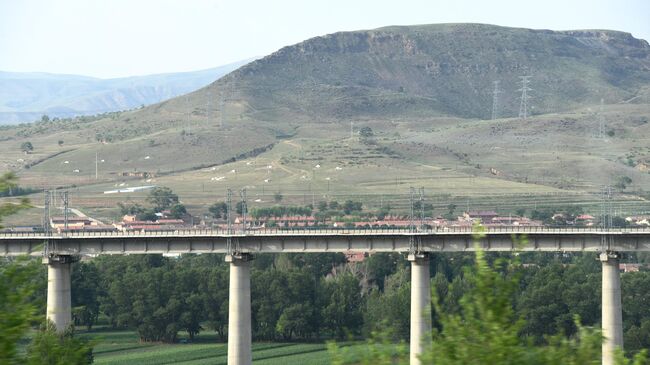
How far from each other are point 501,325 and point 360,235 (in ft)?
203

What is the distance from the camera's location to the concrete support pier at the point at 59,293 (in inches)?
3602

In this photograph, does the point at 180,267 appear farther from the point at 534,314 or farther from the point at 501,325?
the point at 501,325

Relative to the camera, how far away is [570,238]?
93625 millimetres

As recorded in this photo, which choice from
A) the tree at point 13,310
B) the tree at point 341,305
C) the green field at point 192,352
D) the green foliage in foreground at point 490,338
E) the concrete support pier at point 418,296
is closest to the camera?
the green foliage in foreground at point 490,338

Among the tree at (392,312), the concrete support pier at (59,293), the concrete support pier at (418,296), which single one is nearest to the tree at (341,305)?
the tree at (392,312)

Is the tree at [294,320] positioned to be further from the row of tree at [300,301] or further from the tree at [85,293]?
the tree at [85,293]

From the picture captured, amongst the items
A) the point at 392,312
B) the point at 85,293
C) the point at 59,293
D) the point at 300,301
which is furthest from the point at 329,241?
the point at 85,293

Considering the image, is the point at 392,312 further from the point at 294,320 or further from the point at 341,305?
the point at 294,320

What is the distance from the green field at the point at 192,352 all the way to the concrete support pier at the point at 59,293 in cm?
1567

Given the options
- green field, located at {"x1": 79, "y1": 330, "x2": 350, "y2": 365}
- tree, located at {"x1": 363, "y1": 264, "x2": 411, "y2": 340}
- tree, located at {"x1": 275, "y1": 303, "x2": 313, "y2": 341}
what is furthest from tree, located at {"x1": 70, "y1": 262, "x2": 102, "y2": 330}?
tree, located at {"x1": 363, "y1": 264, "x2": 411, "y2": 340}

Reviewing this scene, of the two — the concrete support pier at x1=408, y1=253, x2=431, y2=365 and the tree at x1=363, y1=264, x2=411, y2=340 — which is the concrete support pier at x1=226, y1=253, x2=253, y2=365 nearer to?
the concrete support pier at x1=408, y1=253, x2=431, y2=365

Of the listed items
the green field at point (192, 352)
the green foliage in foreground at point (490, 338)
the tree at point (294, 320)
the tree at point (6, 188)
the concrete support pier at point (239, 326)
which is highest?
the tree at point (6, 188)

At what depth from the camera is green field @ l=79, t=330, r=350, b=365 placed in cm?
11250

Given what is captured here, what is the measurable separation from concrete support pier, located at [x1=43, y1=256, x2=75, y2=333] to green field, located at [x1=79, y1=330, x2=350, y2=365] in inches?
617
